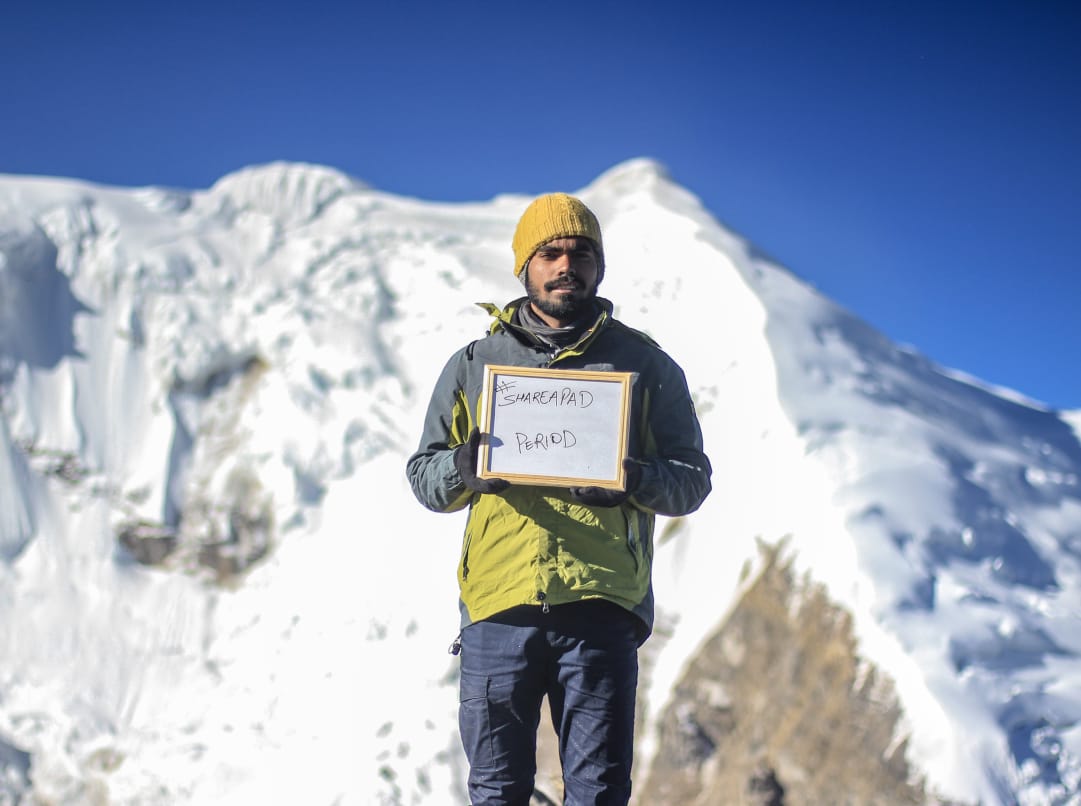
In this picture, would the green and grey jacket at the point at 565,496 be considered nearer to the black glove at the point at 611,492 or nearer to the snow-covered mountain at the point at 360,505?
the black glove at the point at 611,492

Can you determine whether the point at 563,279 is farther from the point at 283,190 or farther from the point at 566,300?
the point at 283,190

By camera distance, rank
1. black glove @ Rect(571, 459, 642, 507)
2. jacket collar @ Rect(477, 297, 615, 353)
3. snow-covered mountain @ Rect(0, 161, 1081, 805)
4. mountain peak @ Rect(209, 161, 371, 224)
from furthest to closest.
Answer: mountain peak @ Rect(209, 161, 371, 224), snow-covered mountain @ Rect(0, 161, 1081, 805), jacket collar @ Rect(477, 297, 615, 353), black glove @ Rect(571, 459, 642, 507)

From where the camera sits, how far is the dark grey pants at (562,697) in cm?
193

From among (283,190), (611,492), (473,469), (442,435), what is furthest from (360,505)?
(611,492)

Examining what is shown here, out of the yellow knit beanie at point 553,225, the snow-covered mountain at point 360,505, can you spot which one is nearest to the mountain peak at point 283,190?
the snow-covered mountain at point 360,505

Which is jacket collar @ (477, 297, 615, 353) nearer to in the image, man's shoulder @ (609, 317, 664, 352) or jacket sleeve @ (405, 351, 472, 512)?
man's shoulder @ (609, 317, 664, 352)

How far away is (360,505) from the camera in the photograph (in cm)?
963

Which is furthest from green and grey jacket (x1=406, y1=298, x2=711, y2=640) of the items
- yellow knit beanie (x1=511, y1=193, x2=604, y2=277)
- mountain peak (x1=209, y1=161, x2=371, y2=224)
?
mountain peak (x1=209, y1=161, x2=371, y2=224)

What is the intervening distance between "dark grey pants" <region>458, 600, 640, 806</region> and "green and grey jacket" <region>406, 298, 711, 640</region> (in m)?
0.06

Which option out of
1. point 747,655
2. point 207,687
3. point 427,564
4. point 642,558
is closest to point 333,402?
point 427,564

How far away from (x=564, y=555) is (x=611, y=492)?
192 mm

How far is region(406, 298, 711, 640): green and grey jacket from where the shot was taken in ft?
6.40

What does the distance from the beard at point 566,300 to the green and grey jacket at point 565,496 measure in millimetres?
59

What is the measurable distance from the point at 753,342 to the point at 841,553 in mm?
2808
